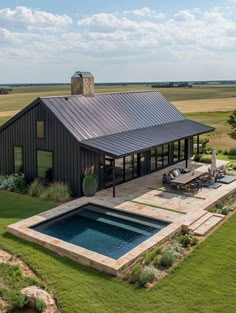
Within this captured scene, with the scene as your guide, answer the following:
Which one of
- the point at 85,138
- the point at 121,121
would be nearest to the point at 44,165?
the point at 85,138

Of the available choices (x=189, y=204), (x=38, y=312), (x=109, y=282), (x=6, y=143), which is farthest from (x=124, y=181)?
(x=38, y=312)

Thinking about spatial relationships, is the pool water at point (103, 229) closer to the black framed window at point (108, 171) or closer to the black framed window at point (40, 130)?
the black framed window at point (108, 171)

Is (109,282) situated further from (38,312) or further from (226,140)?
(226,140)

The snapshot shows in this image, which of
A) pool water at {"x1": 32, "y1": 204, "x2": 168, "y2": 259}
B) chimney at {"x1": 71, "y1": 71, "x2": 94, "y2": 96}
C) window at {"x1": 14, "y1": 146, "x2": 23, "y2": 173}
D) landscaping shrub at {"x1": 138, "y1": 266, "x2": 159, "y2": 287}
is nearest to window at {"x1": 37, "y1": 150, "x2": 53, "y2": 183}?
window at {"x1": 14, "y1": 146, "x2": 23, "y2": 173}

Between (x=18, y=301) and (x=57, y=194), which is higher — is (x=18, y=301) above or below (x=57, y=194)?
below

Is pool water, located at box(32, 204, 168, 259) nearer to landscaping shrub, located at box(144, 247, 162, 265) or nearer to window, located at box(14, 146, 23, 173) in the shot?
landscaping shrub, located at box(144, 247, 162, 265)

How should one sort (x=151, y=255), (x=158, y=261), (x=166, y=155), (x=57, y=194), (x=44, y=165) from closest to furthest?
(x=158, y=261) < (x=151, y=255) < (x=57, y=194) < (x=44, y=165) < (x=166, y=155)

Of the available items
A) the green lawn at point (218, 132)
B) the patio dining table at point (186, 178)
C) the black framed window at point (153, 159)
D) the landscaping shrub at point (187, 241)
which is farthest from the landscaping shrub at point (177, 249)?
the green lawn at point (218, 132)

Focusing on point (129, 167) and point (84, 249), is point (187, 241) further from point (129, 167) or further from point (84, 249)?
point (129, 167)
